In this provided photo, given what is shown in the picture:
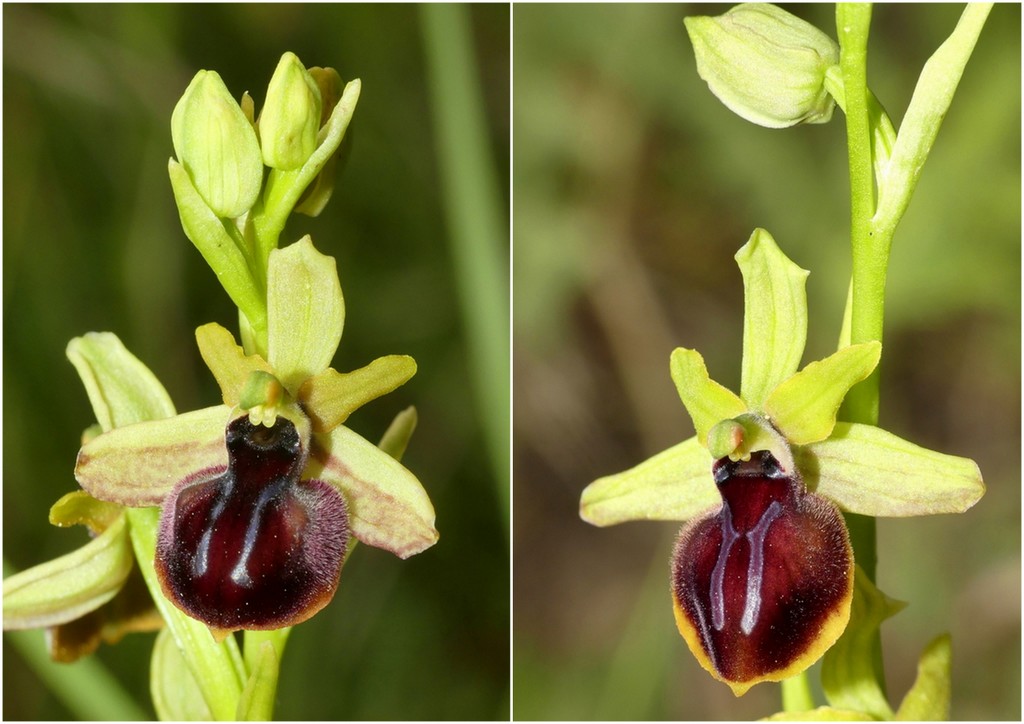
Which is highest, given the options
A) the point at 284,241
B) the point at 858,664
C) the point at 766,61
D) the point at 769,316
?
the point at 766,61

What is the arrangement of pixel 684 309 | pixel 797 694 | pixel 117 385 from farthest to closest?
pixel 684 309, pixel 117 385, pixel 797 694

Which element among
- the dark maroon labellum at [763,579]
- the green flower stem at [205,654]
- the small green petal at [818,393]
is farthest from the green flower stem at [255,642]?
the small green petal at [818,393]

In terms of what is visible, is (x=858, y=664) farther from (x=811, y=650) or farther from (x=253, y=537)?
(x=253, y=537)

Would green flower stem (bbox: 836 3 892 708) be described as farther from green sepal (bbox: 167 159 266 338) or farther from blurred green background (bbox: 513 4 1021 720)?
blurred green background (bbox: 513 4 1021 720)

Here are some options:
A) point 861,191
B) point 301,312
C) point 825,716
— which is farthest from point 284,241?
point 825,716

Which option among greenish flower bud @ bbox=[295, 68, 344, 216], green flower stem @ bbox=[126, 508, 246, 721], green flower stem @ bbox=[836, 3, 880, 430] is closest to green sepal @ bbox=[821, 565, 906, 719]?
green flower stem @ bbox=[836, 3, 880, 430]

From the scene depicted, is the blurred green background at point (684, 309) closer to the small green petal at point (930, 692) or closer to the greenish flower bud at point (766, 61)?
the small green petal at point (930, 692)

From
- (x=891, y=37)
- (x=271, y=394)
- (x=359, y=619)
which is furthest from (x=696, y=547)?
(x=891, y=37)
